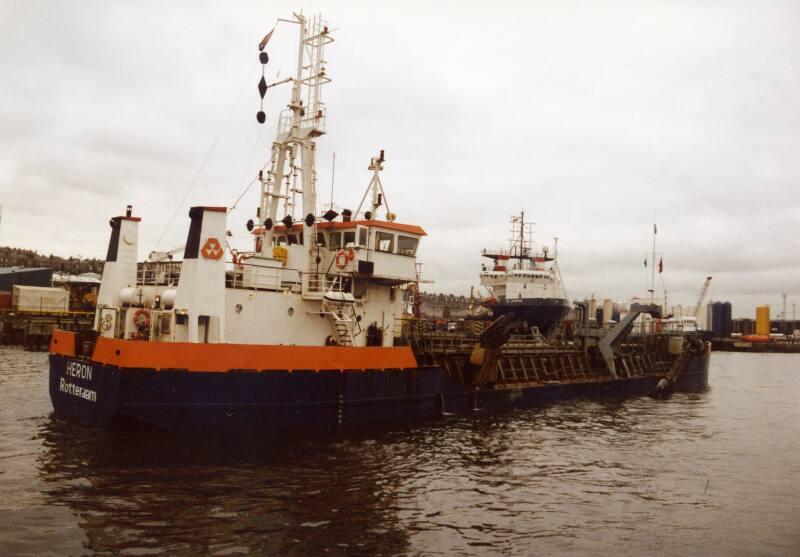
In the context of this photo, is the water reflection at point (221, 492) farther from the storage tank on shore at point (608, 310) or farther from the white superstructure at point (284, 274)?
Answer: the storage tank on shore at point (608, 310)

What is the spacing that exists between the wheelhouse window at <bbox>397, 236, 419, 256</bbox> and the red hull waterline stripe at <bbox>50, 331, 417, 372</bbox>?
3565mm

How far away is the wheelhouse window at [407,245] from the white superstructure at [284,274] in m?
0.03

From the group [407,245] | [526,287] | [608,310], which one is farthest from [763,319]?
[407,245]

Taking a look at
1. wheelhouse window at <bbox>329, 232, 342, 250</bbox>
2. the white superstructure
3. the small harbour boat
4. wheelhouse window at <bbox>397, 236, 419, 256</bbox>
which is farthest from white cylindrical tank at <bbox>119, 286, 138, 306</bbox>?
the small harbour boat

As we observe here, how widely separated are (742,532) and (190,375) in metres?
11.2

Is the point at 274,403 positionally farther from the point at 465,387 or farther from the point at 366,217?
the point at 465,387

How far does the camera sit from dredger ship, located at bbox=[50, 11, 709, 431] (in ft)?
44.1

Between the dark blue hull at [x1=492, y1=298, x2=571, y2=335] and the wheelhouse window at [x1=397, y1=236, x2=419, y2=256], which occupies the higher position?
the wheelhouse window at [x1=397, y1=236, x2=419, y2=256]

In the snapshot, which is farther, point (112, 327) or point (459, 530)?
point (112, 327)

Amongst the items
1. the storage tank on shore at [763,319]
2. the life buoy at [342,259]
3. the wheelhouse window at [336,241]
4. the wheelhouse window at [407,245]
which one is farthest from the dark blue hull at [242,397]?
the storage tank on shore at [763,319]

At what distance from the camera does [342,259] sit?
1725cm

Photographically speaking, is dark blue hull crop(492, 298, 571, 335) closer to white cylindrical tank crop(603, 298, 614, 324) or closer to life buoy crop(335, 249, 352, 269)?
life buoy crop(335, 249, 352, 269)

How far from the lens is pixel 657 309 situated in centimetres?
2994

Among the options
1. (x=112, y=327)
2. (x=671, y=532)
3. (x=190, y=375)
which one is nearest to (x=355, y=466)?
(x=190, y=375)
